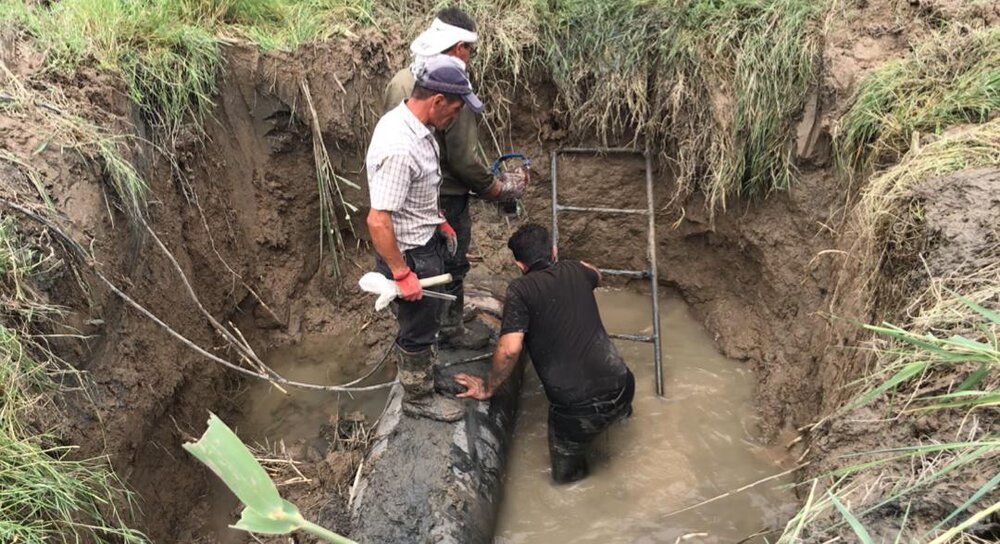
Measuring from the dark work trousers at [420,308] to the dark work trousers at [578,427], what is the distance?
0.83 meters

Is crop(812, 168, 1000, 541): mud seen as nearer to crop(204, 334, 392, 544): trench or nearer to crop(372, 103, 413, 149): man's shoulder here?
crop(372, 103, 413, 149): man's shoulder

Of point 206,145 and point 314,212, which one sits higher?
point 206,145

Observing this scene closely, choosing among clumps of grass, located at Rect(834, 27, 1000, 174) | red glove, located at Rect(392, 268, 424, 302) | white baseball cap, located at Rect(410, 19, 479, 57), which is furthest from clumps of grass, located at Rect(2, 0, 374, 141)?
clumps of grass, located at Rect(834, 27, 1000, 174)

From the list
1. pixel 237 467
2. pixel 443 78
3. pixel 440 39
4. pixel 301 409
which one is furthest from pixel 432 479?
pixel 440 39

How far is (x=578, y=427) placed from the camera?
3.38 metres

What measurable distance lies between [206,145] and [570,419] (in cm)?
268

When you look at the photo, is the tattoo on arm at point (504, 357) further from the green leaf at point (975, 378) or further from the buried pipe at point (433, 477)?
the green leaf at point (975, 378)

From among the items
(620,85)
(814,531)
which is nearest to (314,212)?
(620,85)

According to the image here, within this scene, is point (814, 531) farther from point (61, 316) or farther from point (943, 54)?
point (61, 316)

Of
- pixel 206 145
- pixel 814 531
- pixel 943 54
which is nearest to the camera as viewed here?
pixel 814 531

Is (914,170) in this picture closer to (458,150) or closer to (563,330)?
(563,330)

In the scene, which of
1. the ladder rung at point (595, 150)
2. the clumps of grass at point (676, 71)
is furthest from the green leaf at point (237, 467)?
the ladder rung at point (595, 150)

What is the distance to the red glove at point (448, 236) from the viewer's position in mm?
3139

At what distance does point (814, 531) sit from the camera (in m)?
1.91
